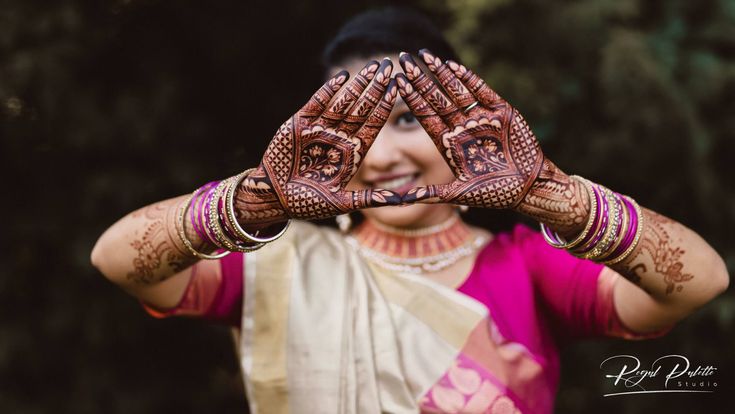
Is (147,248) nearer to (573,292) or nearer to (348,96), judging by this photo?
(348,96)

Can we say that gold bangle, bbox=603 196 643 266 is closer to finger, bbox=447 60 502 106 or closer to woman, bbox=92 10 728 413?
woman, bbox=92 10 728 413

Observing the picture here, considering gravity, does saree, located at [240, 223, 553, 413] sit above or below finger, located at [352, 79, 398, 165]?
below

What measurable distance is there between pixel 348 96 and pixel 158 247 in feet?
1.48

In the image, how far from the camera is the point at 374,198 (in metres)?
1.28

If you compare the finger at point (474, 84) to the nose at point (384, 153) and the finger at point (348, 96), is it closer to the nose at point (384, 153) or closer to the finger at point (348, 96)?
the finger at point (348, 96)

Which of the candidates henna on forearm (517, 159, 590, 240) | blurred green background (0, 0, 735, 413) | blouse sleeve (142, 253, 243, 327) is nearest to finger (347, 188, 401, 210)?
henna on forearm (517, 159, 590, 240)

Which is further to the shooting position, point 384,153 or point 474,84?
point 384,153

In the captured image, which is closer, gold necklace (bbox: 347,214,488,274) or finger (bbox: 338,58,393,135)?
finger (bbox: 338,58,393,135)

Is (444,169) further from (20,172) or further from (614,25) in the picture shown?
(20,172)

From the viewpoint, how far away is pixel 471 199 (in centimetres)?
131

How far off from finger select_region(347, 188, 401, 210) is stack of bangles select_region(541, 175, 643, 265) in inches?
12.7

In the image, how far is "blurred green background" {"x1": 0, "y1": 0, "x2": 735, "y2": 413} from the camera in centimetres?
207

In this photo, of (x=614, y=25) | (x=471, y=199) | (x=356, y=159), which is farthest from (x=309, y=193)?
(x=614, y=25)

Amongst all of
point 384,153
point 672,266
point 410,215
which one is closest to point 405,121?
point 384,153
